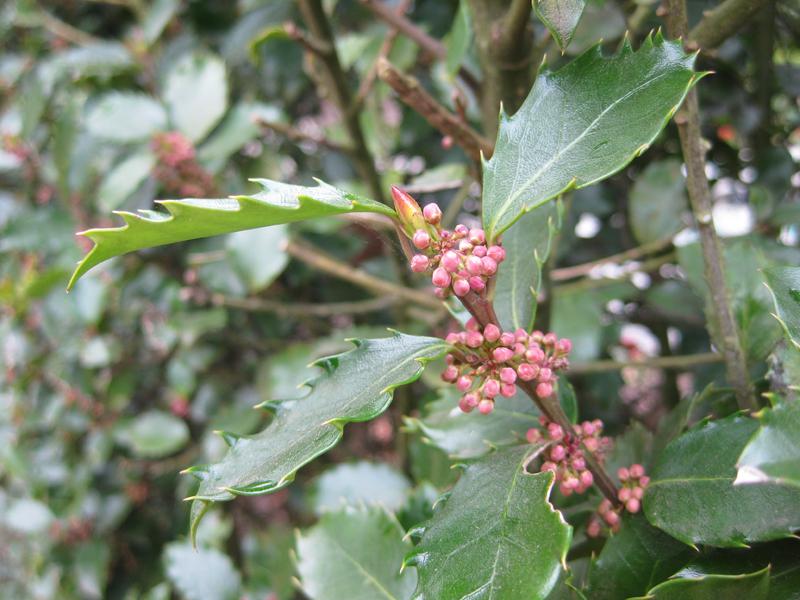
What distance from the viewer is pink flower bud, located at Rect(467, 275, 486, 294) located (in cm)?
45

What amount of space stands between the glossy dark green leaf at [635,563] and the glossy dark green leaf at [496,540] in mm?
65

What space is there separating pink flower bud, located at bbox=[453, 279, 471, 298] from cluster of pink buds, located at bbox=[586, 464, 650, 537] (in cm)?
22

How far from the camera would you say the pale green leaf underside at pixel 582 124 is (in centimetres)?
44

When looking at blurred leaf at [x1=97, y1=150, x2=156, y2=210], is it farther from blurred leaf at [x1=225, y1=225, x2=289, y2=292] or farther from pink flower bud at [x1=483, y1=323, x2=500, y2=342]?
pink flower bud at [x1=483, y1=323, x2=500, y2=342]

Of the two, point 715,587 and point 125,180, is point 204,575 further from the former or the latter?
point 715,587

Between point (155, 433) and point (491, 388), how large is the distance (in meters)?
1.20

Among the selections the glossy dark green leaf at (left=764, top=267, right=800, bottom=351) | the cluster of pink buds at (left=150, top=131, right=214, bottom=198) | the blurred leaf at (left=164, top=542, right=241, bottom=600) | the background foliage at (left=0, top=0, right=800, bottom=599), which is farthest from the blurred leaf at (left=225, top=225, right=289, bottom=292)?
the glossy dark green leaf at (left=764, top=267, right=800, bottom=351)

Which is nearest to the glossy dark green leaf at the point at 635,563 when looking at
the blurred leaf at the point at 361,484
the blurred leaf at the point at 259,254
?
the blurred leaf at the point at 361,484

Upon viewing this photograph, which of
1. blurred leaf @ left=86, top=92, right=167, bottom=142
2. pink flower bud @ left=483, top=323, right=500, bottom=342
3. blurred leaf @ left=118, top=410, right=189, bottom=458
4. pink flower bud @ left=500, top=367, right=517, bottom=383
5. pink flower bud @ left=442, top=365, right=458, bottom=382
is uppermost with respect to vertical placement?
pink flower bud @ left=483, top=323, right=500, bottom=342

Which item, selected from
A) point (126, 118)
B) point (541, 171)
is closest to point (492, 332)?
point (541, 171)

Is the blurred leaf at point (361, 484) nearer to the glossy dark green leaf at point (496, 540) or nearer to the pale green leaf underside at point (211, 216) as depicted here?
the glossy dark green leaf at point (496, 540)

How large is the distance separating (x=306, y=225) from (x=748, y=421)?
965mm

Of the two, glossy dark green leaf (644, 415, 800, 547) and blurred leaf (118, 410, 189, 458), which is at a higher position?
glossy dark green leaf (644, 415, 800, 547)

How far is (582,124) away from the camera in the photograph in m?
0.47
